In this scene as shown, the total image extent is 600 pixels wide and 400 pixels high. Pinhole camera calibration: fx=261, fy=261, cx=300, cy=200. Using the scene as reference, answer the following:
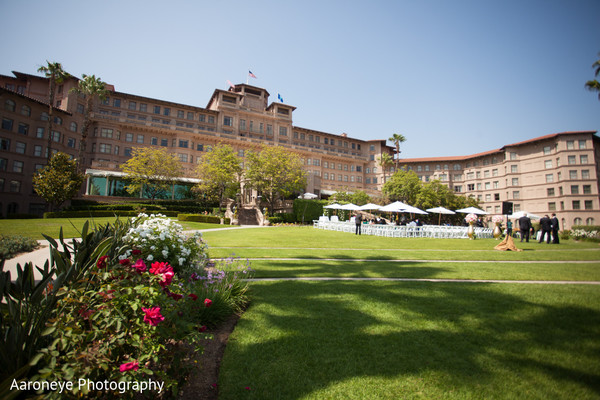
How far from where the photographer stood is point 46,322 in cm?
223

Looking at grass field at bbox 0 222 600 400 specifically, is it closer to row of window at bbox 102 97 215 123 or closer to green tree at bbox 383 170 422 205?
green tree at bbox 383 170 422 205

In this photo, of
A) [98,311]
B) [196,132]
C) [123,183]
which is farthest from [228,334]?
[196,132]

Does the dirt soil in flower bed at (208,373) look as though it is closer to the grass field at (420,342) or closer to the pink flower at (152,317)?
the grass field at (420,342)

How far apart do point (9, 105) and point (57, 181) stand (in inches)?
876

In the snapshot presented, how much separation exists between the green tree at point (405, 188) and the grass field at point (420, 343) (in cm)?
4879

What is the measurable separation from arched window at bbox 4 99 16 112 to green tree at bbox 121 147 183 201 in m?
16.7

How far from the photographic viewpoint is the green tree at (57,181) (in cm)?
2727

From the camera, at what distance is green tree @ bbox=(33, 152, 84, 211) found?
89.5 feet

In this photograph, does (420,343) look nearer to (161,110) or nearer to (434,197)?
(434,197)

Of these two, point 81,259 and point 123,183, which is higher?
point 123,183

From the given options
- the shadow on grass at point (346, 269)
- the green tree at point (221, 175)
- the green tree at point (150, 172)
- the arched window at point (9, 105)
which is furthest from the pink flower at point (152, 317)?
the arched window at point (9, 105)

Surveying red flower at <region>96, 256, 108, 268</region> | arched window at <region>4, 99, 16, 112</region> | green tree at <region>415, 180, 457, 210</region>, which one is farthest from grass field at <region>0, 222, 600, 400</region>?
arched window at <region>4, 99, 16, 112</region>

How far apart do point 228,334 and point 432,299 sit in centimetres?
381

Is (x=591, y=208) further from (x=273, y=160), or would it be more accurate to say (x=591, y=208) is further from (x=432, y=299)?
(x=432, y=299)
